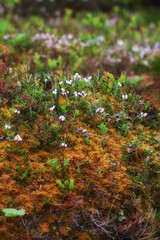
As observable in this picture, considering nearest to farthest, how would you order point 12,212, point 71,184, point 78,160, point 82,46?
1. point 12,212
2. point 71,184
3. point 78,160
4. point 82,46

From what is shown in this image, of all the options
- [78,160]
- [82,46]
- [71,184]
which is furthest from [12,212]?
[82,46]

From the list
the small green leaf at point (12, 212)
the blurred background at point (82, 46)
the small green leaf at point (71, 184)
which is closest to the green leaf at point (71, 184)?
the small green leaf at point (71, 184)

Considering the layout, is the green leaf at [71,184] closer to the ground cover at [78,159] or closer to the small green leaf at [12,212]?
the ground cover at [78,159]

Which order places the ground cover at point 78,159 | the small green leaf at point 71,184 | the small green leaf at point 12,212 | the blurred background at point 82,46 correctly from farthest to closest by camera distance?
the blurred background at point 82,46
the small green leaf at point 71,184
the ground cover at point 78,159
the small green leaf at point 12,212

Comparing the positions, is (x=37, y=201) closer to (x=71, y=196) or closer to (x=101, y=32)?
(x=71, y=196)

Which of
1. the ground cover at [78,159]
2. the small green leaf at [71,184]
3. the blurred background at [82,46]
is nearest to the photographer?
the ground cover at [78,159]

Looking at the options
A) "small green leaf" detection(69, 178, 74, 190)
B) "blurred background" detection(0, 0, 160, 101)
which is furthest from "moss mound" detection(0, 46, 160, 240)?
"blurred background" detection(0, 0, 160, 101)

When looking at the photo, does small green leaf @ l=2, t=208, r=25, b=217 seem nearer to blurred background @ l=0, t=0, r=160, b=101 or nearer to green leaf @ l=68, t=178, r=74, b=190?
green leaf @ l=68, t=178, r=74, b=190

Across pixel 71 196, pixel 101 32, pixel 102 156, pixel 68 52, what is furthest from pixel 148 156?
pixel 101 32

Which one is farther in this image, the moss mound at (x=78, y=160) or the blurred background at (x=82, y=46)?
the blurred background at (x=82, y=46)

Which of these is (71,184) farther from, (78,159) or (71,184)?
(78,159)

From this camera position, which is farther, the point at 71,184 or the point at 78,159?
the point at 78,159
